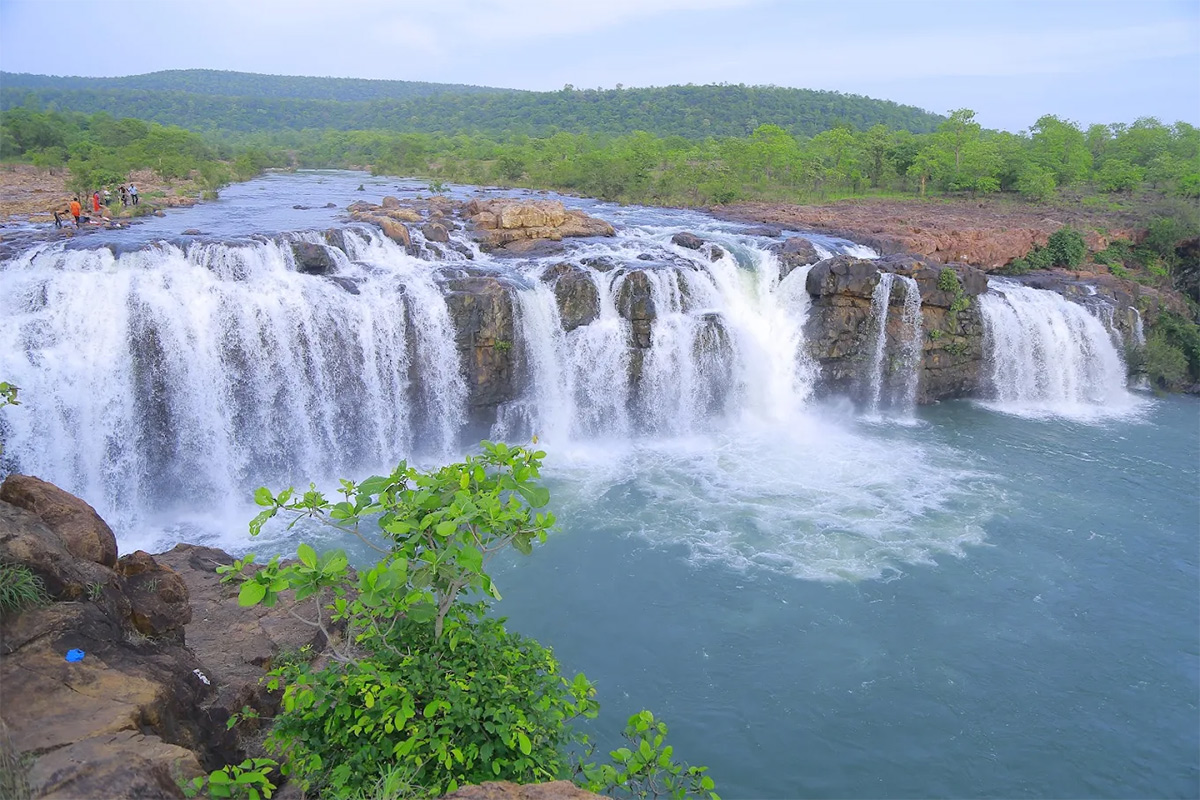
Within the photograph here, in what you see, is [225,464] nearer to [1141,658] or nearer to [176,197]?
[1141,658]

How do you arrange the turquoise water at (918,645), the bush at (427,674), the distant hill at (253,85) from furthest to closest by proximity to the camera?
the distant hill at (253,85)
the turquoise water at (918,645)
the bush at (427,674)

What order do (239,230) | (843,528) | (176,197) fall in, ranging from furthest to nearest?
(176,197), (239,230), (843,528)

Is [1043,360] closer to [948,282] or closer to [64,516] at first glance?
[948,282]

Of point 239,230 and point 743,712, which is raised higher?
point 239,230

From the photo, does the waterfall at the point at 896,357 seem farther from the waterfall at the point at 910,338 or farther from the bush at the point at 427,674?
the bush at the point at 427,674

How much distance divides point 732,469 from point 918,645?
5.41 meters

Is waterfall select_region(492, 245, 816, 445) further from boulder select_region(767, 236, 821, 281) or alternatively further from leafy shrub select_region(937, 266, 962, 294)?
leafy shrub select_region(937, 266, 962, 294)

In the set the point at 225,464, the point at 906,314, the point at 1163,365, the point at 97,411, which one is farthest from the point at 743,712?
the point at 1163,365

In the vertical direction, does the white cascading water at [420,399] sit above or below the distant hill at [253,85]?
below

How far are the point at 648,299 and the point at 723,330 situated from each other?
6.03 feet

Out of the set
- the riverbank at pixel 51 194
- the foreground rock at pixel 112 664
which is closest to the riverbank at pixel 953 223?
the riverbank at pixel 51 194

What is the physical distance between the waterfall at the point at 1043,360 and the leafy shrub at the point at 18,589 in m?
18.6

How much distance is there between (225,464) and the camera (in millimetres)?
12836

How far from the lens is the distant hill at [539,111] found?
7206 cm
